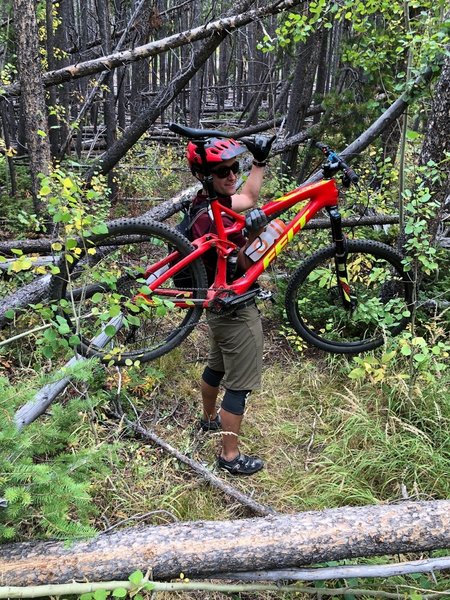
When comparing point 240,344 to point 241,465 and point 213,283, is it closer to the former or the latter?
point 213,283

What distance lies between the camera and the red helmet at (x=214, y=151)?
274cm

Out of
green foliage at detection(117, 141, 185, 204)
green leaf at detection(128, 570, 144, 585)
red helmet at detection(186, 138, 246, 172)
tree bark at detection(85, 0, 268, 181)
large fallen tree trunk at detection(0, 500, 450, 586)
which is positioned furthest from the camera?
green foliage at detection(117, 141, 185, 204)

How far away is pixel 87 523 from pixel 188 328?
1.58 meters

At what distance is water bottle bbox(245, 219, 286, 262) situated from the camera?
10.2ft

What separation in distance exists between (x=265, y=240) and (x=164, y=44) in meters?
3.91

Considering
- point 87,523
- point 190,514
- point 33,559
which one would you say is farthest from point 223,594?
point 33,559

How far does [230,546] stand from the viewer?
213cm

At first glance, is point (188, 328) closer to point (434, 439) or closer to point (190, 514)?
point (190, 514)

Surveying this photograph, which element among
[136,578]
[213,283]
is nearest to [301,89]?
[213,283]

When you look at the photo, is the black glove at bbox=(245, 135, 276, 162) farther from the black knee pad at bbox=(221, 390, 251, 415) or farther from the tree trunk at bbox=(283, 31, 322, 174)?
the tree trunk at bbox=(283, 31, 322, 174)

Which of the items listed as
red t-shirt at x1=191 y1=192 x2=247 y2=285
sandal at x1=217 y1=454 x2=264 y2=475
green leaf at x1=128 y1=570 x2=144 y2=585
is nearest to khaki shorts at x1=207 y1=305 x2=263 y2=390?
red t-shirt at x1=191 y1=192 x2=247 y2=285

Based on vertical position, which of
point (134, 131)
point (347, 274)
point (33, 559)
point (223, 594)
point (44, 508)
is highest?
point (134, 131)

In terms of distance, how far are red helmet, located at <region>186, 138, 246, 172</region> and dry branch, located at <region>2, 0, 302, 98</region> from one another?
338cm

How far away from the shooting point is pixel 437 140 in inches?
143
